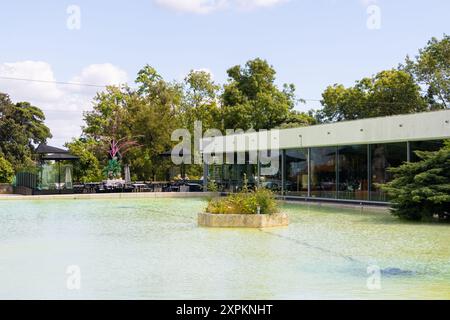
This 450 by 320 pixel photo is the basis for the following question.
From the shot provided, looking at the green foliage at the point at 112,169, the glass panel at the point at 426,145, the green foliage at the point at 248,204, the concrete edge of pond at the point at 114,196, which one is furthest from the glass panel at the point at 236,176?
the green foliage at the point at 248,204

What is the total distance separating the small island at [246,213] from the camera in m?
17.7

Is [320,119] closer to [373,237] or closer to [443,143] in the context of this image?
[443,143]

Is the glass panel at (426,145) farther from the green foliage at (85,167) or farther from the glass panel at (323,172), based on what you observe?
the green foliage at (85,167)

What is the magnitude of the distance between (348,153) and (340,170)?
3.20 ft

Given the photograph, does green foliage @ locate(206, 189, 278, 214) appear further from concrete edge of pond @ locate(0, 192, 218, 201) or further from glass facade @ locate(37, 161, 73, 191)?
glass facade @ locate(37, 161, 73, 191)

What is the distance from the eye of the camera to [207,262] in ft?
37.3

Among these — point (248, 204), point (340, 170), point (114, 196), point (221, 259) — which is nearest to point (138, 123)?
point (114, 196)

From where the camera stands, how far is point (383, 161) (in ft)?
83.7

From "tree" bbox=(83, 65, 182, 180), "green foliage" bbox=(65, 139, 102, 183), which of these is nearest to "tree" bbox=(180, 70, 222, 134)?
"tree" bbox=(83, 65, 182, 180)

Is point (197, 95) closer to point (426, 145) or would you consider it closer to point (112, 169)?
point (112, 169)

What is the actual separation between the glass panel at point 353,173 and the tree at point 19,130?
3339 cm

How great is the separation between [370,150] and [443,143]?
468 centimetres
